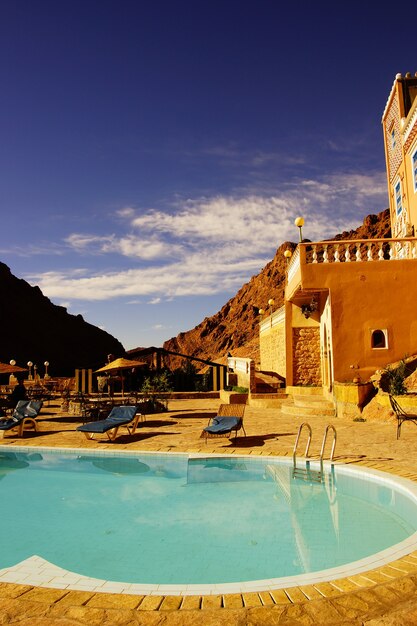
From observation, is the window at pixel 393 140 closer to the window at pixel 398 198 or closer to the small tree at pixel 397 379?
the window at pixel 398 198

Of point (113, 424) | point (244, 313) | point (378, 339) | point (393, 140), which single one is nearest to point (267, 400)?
point (378, 339)

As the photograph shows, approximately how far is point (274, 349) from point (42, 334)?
71691mm

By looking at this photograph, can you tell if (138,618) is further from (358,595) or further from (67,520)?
(67,520)

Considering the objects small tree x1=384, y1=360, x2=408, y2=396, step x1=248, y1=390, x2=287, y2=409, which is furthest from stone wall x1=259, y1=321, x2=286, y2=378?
small tree x1=384, y1=360, x2=408, y2=396

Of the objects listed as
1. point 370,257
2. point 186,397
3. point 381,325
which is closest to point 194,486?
point 381,325

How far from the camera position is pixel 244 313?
99.3 m

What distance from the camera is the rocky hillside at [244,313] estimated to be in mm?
79781

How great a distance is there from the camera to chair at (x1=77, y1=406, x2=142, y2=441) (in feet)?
34.7

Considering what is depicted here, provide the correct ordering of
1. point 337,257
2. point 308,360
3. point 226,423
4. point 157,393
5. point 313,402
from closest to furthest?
point 226,423 < point 313,402 < point 337,257 < point 308,360 < point 157,393

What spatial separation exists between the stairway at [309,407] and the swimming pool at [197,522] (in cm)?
625

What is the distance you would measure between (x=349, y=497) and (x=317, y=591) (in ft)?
11.8

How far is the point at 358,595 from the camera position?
3.30 metres

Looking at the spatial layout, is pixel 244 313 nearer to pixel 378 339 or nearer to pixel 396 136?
pixel 396 136

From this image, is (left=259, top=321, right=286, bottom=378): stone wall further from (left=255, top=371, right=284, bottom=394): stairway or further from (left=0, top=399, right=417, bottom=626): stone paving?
(left=0, top=399, right=417, bottom=626): stone paving
